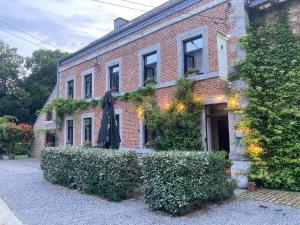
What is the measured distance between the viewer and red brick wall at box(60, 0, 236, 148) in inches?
375

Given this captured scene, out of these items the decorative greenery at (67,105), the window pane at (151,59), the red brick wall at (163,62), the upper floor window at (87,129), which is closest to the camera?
the red brick wall at (163,62)

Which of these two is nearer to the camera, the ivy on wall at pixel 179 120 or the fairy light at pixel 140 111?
the ivy on wall at pixel 179 120

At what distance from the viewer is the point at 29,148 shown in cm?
2256

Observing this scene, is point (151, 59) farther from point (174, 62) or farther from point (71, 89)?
point (71, 89)

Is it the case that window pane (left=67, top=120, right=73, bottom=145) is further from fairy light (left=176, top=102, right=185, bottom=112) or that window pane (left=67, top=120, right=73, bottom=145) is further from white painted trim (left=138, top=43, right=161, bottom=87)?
fairy light (left=176, top=102, right=185, bottom=112)

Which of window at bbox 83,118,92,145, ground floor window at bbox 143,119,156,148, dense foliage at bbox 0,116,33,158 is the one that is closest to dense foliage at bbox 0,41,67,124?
dense foliage at bbox 0,116,33,158

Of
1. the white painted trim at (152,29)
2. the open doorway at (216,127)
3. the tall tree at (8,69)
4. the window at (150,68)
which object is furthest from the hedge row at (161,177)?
the tall tree at (8,69)

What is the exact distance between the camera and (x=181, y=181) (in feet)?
17.8

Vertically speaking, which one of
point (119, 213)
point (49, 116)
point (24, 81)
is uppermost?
point (24, 81)

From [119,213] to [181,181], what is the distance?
1478mm

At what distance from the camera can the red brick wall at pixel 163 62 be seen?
9.52 metres

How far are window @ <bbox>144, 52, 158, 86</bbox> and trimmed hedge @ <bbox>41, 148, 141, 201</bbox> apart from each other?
16.6 ft

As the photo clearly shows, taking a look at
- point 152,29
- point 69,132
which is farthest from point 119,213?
point 69,132

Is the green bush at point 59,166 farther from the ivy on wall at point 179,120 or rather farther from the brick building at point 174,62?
the ivy on wall at point 179,120
